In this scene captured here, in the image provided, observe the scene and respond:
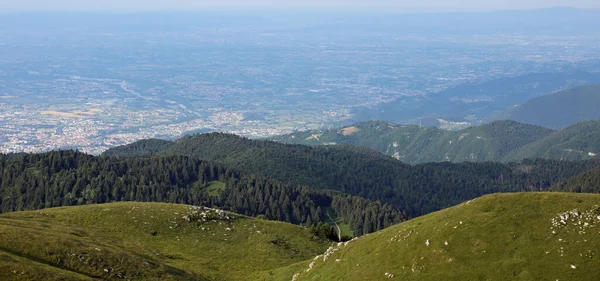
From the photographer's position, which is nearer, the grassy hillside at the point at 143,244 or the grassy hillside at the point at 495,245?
the grassy hillside at the point at 495,245

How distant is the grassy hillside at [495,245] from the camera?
46750 mm

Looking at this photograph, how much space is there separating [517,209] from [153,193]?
151887 millimetres

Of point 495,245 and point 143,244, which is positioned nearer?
point 495,245

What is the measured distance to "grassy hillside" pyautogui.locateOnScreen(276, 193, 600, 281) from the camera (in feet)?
153

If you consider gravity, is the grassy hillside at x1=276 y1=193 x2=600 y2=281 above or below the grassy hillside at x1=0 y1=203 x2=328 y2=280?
above

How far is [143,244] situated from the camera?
80.4m

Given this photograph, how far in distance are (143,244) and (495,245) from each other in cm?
4886

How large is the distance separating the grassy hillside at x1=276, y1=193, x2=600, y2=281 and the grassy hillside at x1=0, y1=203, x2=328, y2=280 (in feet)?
62.8

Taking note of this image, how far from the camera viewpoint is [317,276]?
61812 mm

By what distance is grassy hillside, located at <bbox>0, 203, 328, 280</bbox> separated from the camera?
188 feet

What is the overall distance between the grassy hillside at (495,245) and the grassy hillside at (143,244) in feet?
62.8

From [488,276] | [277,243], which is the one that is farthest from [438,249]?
[277,243]

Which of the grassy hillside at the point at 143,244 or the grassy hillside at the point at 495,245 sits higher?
the grassy hillside at the point at 495,245

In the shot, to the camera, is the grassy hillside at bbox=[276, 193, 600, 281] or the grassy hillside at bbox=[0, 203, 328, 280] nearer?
the grassy hillside at bbox=[276, 193, 600, 281]
